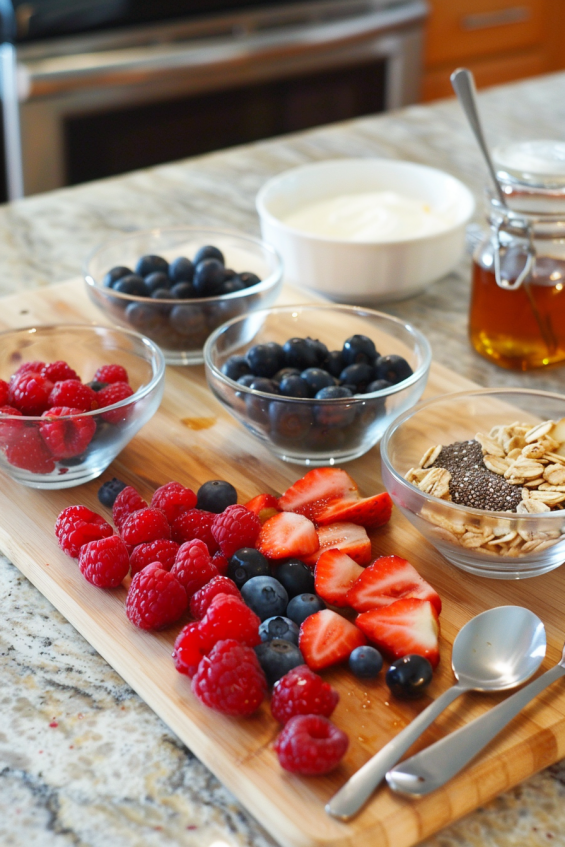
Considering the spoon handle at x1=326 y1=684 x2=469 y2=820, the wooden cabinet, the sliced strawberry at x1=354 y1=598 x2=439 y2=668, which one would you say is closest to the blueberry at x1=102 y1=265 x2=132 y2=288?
the sliced strawberry at x1=354 y1=598 x2=439 y2=668

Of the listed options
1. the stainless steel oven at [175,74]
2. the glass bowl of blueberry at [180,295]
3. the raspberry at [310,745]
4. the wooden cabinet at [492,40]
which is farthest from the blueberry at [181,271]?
the wooden cabinet at [492,40]

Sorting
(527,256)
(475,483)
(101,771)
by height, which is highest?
(527,256)

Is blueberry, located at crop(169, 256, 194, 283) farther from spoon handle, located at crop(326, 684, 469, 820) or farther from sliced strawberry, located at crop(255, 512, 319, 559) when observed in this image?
spoon handle, located at crop(326, 684, 469, 820)

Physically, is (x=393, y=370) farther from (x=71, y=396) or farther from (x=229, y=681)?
(x=229, y=681)

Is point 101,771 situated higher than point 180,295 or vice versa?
point 180,295

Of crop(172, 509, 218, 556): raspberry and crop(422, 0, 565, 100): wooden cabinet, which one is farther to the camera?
crop(422, 0, 565, 100): wooden cabinet

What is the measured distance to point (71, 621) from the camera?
0.91 meters

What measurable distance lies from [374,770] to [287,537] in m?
0.29

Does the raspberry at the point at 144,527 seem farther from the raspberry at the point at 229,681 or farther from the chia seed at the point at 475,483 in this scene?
the chia seed at the point at 475,483

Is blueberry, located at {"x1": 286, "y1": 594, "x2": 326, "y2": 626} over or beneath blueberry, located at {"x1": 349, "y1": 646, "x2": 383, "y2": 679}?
over

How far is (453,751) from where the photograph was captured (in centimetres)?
74

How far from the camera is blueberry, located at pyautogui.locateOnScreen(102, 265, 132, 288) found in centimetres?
140

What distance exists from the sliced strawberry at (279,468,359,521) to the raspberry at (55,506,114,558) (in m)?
0.21

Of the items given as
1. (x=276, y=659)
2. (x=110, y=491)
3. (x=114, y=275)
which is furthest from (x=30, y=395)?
(x=276, y=659)
